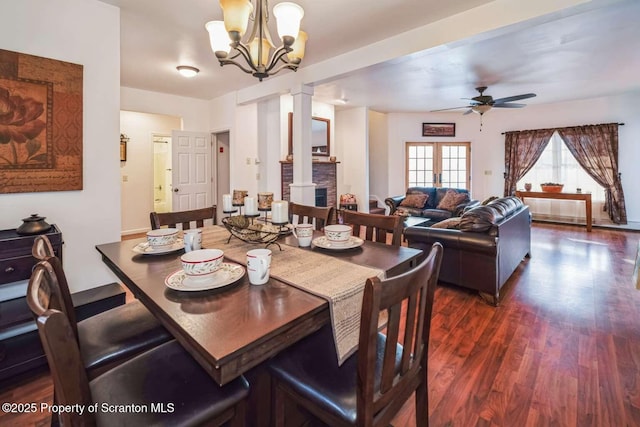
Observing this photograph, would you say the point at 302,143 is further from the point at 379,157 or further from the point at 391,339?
the point at 379,157

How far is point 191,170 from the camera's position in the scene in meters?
5.55

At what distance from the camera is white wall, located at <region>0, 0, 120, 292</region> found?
7.20ft

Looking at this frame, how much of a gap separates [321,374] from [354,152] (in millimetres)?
6250

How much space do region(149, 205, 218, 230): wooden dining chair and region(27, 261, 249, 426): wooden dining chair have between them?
99cm

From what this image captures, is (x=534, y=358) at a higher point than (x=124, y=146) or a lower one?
lower

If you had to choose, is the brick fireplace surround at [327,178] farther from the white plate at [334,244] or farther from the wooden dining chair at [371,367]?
the wooden dining chair at [371,367]

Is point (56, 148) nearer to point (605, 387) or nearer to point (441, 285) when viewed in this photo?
point (441, 285)

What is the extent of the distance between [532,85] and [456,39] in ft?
11.5

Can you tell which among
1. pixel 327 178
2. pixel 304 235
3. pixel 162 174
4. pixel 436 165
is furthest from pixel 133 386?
pixel 436 165

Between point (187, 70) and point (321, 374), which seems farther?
point (187, 70)

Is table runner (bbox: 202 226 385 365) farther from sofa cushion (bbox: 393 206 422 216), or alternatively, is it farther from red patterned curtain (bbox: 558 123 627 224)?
red patterned curtain (bbox: 558 123 627 224)

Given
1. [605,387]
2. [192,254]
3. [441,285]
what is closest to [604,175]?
[441,285]

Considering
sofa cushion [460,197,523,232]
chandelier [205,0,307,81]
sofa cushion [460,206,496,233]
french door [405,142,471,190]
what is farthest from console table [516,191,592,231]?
chandelier [205,0,307,81]

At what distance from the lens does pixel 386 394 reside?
1.01m
